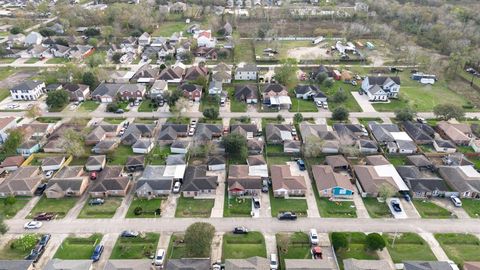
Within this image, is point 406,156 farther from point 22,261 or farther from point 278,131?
point 22,261

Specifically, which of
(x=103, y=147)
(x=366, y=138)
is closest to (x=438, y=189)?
(x=366, y=138)

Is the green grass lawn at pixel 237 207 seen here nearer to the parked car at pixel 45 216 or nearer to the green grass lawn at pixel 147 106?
the parked car at pixel 45 216

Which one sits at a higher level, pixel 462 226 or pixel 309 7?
pixel 309 7

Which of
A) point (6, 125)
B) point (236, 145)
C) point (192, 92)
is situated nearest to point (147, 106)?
point (192, 92)

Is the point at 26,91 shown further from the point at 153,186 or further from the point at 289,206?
the point at 289,206

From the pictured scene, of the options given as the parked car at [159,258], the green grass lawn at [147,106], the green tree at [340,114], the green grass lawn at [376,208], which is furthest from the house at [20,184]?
the green tree at [340,114]

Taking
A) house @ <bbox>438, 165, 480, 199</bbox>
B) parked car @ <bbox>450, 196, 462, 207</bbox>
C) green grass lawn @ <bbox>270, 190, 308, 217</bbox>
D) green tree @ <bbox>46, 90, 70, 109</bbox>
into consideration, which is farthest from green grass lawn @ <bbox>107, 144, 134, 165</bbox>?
house @ <bbox>438, 165, 480, 199</bbox>
